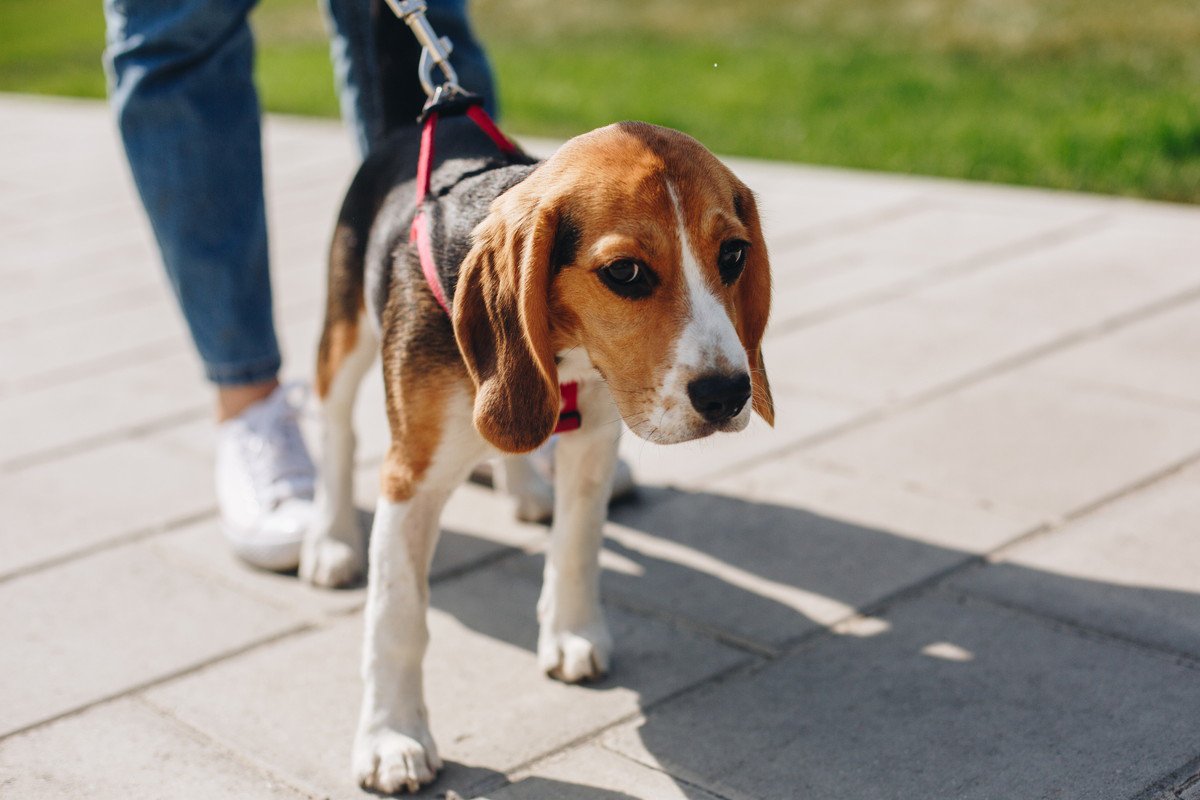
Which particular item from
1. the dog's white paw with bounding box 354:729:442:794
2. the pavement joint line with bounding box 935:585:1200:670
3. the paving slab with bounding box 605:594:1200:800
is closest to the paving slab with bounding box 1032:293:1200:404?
the pavement joint line with bounding box 935:585:1200:670

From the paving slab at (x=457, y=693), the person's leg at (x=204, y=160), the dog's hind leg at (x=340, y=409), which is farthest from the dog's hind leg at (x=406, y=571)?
the person's leg at (x=204, y=160)

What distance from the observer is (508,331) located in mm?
2689

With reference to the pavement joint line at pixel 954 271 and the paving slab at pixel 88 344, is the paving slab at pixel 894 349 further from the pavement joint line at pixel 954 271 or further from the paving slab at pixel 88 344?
the paving slab at pixel 88 344

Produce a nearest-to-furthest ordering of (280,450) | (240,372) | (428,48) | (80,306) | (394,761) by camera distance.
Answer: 1. (394,761)
2. (428,48)
3. (280,450)
4. (240,372)
5. (80,306)

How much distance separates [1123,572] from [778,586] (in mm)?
870

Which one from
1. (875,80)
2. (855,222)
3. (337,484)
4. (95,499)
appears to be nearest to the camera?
(337,484)

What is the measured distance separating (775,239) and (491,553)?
3469 mm

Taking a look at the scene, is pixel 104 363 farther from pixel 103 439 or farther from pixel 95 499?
pixel 95 499

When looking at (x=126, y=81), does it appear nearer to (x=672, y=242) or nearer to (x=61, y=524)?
(x=61, y=524)

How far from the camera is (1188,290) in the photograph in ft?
18.7

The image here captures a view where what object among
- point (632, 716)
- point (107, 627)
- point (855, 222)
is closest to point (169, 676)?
point (107, 627)

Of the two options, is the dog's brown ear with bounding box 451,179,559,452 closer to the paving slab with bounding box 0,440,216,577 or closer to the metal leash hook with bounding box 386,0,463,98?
the metal leash hook with bounding box 386,0,463,98

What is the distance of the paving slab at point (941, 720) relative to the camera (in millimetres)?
2789

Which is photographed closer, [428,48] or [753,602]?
[428,48]
